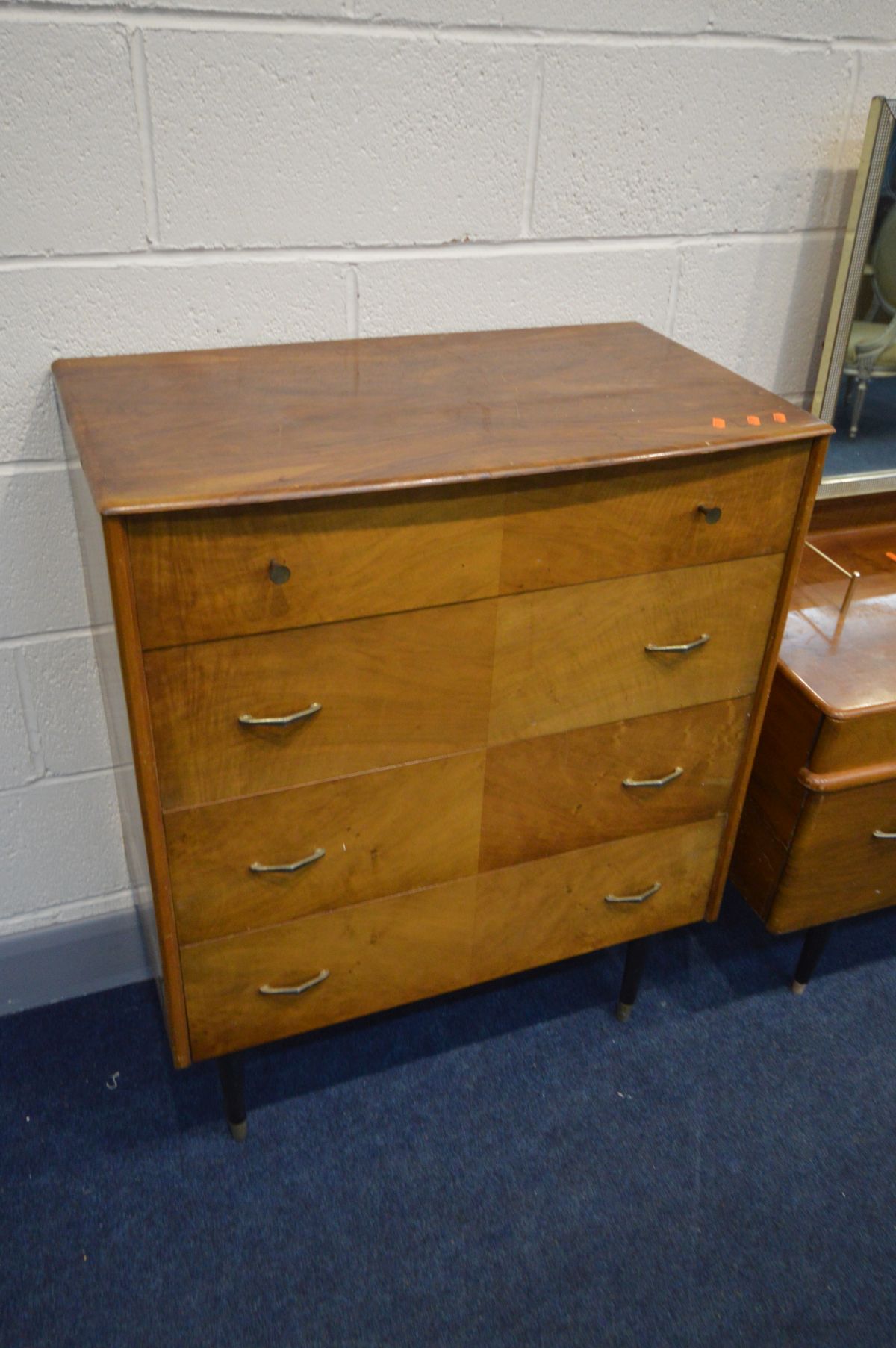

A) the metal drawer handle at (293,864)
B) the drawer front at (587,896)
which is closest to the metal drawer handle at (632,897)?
the drawer front at (587,896)

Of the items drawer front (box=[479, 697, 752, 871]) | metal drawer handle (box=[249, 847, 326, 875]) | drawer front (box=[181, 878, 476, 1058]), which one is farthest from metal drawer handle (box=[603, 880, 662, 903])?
metal drawer handle (box=[249, 847, 326, 875])

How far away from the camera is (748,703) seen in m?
1.46

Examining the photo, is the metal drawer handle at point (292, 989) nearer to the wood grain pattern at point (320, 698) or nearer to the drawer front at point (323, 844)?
the drawer front at point (323, 844)

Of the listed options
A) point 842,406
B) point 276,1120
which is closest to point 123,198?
point 842,406

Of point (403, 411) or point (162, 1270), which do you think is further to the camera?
point (162, 1270)

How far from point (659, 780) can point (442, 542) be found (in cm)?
→ 52

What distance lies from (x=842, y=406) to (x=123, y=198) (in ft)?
3.81

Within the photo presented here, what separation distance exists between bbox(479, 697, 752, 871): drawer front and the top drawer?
24 centimetres

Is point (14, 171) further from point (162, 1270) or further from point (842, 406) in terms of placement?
point (162, 1270)

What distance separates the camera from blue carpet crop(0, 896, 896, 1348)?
4.60 ft

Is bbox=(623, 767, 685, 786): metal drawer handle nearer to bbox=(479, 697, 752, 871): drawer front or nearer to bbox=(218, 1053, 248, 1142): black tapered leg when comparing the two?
bbox=(479, 697, 752, 871): drawer front

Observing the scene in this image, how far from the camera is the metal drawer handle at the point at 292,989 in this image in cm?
137

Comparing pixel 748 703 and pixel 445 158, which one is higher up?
pixel 445 158

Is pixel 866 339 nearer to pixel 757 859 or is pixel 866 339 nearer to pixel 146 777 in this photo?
pixel 757 859
